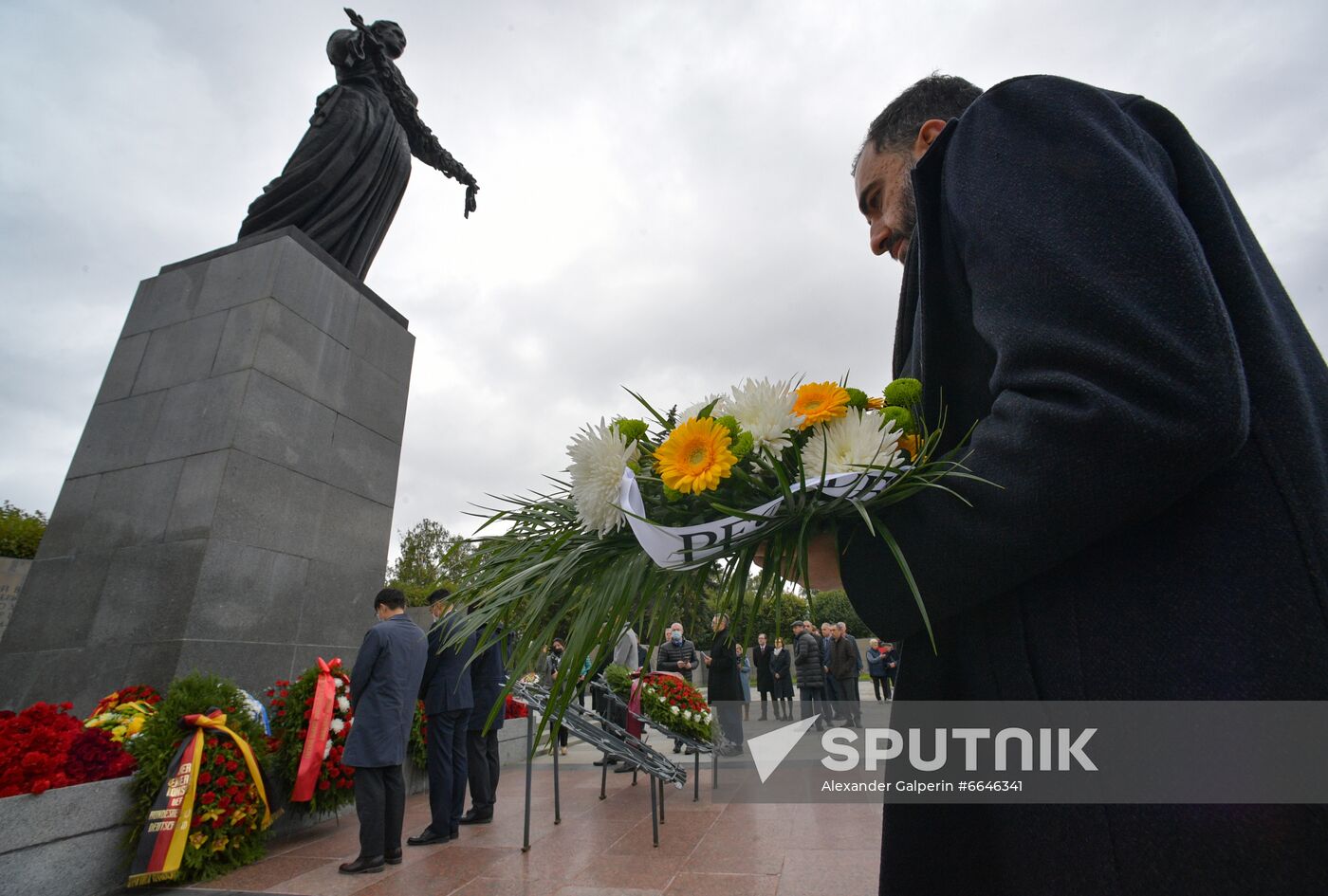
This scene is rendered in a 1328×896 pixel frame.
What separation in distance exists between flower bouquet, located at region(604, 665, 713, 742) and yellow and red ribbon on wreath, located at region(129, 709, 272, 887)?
3286 mm

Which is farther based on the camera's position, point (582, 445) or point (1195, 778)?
point (582, 445)

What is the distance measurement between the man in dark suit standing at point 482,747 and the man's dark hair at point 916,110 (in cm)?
540

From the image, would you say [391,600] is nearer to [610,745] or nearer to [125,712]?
[125,712]

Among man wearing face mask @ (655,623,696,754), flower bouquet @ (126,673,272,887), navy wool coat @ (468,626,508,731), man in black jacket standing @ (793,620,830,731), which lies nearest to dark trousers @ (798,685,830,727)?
man in black jacket standing @ (793,620,830,731)

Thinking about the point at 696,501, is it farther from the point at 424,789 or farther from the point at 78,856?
the point at 424,789

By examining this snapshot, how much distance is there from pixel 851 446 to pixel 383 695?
4.98m

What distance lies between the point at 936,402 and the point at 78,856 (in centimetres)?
536

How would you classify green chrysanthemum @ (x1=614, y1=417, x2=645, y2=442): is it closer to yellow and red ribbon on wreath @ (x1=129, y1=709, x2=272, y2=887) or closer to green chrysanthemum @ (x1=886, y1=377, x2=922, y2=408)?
green chrysanthemum @ (x1=886, y1=377, x2=922, y2=408)

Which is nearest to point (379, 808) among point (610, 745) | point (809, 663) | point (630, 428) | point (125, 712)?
point (610, 745)

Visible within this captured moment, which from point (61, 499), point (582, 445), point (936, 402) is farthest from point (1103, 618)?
point (61, 499)

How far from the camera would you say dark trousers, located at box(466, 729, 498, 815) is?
608cm

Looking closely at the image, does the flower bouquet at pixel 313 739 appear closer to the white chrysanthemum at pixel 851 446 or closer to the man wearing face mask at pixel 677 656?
the white chrysanthemum at pixel 851 446

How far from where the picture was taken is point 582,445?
4.32 ft

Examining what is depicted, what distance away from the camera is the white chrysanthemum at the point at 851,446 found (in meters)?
1.07
